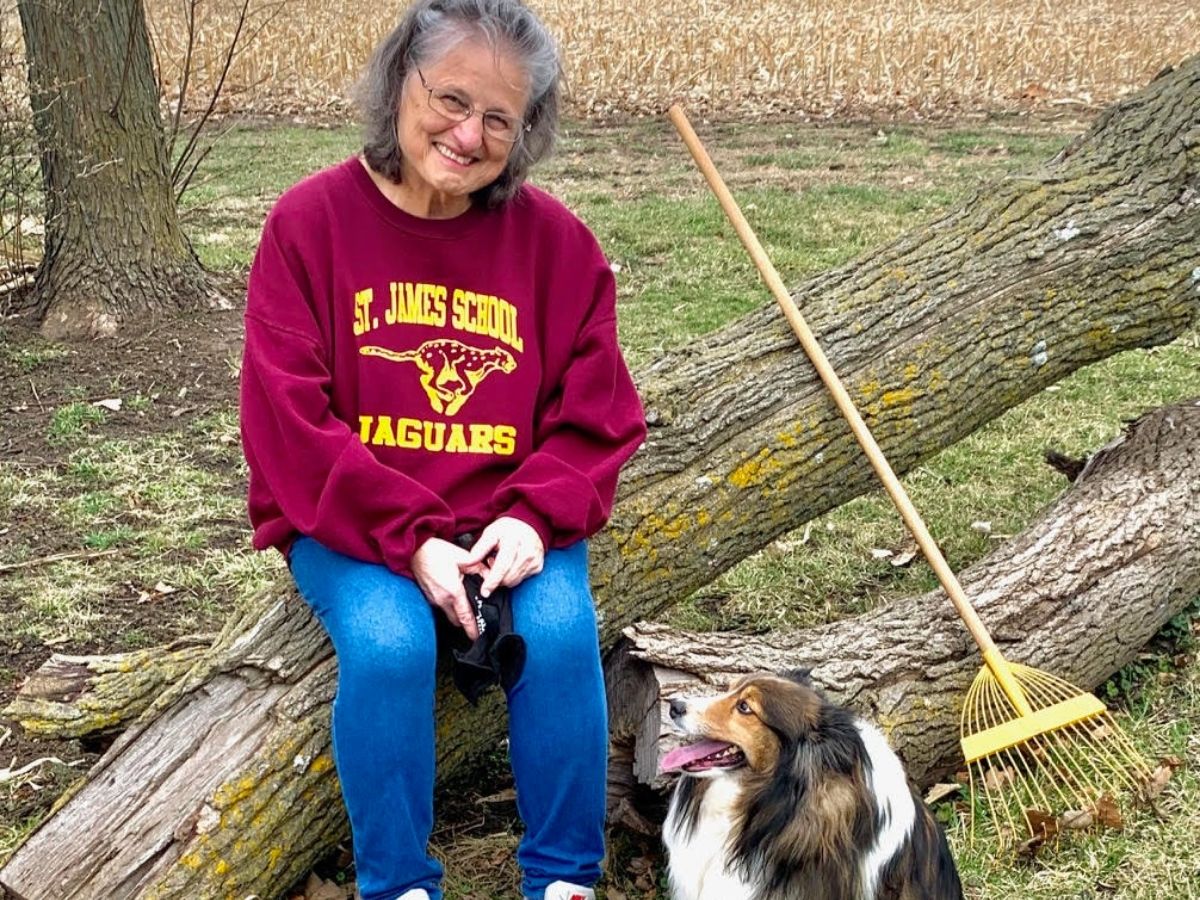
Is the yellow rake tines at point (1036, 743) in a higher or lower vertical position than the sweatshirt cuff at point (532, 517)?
lower

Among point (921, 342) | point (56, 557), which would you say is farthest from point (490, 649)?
point (56, 557)

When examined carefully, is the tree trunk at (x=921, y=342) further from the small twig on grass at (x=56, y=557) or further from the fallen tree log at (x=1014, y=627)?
the small twig on grass at (x=56, y=557)

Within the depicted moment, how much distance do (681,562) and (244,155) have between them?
395 inches

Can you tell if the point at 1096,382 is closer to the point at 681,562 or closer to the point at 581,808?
the point at 681,562

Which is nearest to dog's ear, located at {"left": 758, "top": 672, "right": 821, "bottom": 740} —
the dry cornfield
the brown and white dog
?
the brown and white dog

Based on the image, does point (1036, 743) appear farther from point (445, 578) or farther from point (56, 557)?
point (56, 557)

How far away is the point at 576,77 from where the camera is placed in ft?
49.3

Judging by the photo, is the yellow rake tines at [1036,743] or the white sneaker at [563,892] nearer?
the white sneaker at [563,892]

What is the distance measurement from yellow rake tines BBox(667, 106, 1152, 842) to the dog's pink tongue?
2.93 feet

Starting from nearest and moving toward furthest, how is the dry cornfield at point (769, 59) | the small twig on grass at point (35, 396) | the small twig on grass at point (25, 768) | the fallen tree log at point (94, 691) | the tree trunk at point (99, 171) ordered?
the fallen tree log at point (94, 691) → the small twig on grass at point (25, 768) → the small twig on grass at point (35, 396) → the tree trunk at point (99, 171) → the dry cornfield at point (769, 59)

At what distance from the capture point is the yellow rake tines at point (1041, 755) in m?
3.27

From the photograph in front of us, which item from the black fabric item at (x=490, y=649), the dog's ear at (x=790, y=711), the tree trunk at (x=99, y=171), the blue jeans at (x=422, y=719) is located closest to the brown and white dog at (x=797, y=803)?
the dog's ear at (x=790, y=711)

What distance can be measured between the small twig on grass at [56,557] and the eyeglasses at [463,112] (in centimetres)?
270

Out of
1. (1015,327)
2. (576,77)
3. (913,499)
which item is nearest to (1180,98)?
(1015,327)
